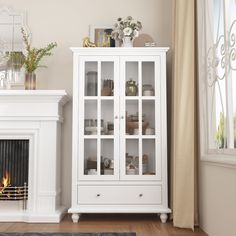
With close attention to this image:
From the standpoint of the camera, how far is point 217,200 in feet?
7.89

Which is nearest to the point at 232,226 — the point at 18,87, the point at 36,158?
the point at 36,158

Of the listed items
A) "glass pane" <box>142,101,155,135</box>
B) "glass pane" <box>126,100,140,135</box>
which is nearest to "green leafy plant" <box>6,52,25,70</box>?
"glass pane" <box>126,100,140,135</box>

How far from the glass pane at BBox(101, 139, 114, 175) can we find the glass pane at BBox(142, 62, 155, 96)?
23.2 inches

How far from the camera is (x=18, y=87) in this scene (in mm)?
3629

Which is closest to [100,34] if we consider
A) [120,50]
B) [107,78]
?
[120,50]

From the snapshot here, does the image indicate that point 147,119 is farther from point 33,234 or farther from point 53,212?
point 33,234

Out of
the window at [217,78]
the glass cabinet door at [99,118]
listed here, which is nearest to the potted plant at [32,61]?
the glass cabinet door at [99,118]

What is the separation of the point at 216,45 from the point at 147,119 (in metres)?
0.99

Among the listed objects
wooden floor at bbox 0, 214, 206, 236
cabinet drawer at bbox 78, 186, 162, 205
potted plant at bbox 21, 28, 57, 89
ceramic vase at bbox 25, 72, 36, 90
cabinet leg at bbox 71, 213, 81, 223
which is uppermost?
potted plant at bbox 21, 28, 57, 89

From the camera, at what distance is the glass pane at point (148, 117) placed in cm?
321

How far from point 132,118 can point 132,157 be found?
1.21 feet

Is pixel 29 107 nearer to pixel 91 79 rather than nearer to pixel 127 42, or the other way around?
pixel 91 79

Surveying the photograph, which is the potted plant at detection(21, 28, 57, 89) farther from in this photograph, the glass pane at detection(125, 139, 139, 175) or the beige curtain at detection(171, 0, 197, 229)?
the beige curtain at detection(171, 0, 197, 229)

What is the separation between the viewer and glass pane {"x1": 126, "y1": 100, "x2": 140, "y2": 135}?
323 centimetres
